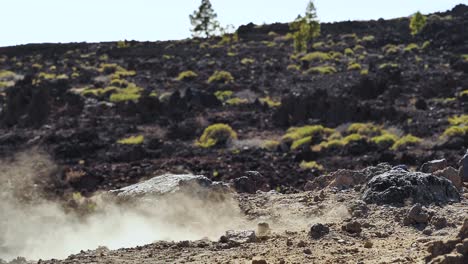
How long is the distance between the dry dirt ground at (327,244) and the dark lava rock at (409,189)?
0.24 m

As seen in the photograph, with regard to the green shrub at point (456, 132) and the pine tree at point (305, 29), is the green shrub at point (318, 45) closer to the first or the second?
the pine tree at point (305, 29)

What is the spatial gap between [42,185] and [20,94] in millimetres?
26478

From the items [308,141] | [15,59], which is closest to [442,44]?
[308,141]

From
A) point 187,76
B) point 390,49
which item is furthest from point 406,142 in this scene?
point 390,49

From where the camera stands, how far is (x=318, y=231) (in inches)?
356

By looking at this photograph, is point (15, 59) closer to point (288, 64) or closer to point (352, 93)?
point (288, 64)

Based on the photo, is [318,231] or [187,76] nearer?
[318,231]

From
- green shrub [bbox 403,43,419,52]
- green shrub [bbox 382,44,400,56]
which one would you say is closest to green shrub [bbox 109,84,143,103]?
green shrub [bbox 382,44,400,56]

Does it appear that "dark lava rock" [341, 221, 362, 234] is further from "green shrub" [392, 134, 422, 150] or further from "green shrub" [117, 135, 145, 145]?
"green shrub" [117, 135, 145, 145]

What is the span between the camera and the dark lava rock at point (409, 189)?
35.4ft

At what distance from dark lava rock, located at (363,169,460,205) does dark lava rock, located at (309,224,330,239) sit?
2122mm

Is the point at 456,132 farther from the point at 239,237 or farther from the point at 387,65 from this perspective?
the point at 387,65

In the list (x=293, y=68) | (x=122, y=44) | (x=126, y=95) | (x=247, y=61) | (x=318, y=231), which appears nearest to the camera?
(x=318, y=231)

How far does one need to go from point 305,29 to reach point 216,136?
42.3 metres
